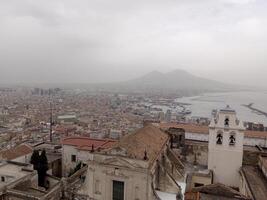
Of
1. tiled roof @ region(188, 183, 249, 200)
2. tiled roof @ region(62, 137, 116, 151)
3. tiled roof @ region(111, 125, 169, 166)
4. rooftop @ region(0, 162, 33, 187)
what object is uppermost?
tiled roof @ region(111, 125, 169, 166)

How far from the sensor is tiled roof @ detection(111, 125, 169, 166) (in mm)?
17500

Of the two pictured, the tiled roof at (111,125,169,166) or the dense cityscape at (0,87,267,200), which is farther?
the tiled roof at (111,125,169,166)

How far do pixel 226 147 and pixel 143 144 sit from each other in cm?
580

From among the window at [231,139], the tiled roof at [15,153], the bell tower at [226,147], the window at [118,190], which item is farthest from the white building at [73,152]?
the window at [231,139]

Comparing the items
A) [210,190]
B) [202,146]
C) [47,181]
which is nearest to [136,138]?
[210,190]

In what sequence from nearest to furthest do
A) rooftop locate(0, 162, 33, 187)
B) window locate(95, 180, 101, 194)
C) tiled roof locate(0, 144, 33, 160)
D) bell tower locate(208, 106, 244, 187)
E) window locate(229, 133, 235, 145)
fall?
window locate(95, 180, 101, 194) → bell tower locate(208, 106, 244, 187) → window locate(229, 133, 235, 145) → rooftop locate(0, 162, 33, 187) → tiled roof locate(0, 144, 33, 160)

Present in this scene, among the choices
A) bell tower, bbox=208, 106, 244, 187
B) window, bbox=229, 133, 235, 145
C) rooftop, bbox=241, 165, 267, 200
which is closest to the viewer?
rooftop, bbox=241, 165, 267, 200

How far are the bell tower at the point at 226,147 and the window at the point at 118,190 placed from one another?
6.82 metres

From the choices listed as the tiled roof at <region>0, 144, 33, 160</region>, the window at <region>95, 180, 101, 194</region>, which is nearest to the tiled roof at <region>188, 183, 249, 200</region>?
the window at <region>95, 180, 101, 194</region>

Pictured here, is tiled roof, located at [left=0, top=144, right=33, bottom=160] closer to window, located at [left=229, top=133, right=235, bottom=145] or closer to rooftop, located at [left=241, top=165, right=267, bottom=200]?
window, located at [left=229, top=133, right=235, bottom=145]

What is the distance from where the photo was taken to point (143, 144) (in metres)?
18.8

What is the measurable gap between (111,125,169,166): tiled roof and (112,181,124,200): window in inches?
71.3

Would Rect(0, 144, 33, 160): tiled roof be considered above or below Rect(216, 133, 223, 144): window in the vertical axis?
below

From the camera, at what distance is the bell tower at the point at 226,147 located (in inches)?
784
